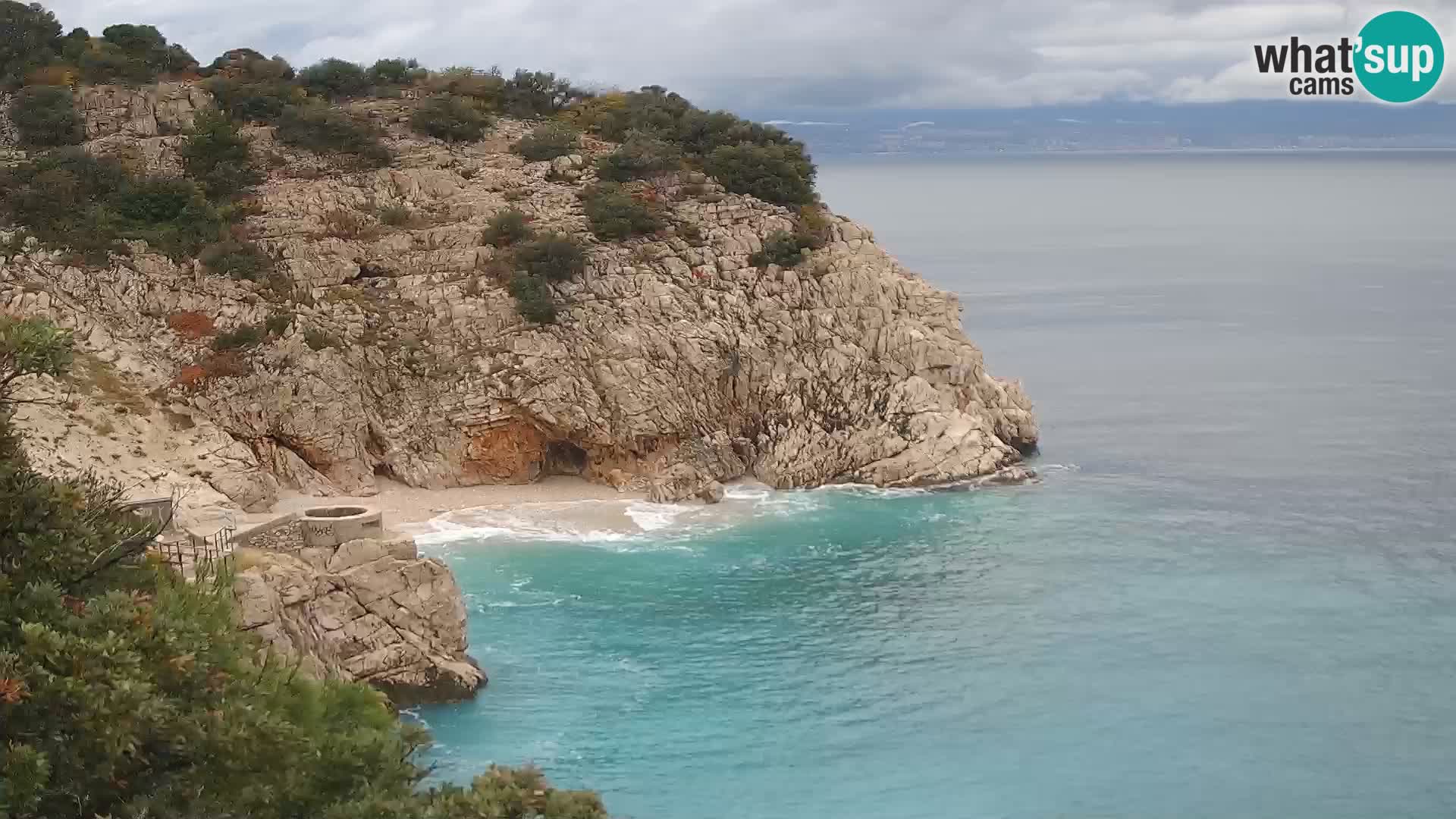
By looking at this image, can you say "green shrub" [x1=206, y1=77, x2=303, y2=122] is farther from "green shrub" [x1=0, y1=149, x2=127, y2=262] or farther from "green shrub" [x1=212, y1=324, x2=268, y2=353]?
"green shrub" [x1=212, y1=324, x2=268, y2=353]

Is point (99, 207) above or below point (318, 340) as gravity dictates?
above

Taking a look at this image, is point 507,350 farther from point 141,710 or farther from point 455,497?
point 141,710

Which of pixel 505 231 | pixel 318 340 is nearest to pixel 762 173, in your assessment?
pixel 505 231

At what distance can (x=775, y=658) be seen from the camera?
3234 centimetres

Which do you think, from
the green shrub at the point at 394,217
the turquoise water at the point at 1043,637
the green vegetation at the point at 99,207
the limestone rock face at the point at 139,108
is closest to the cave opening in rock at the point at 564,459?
the turquoise water at the point at 1043,637

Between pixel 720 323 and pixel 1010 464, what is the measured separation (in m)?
9.81

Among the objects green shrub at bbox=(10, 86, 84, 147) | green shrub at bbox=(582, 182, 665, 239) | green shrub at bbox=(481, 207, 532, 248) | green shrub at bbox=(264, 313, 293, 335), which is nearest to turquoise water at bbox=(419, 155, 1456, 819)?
green shrub at bbox=(582, 182, 665, 239)

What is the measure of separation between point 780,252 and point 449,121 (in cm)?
1248

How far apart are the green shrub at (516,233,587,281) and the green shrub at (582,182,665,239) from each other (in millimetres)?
1795

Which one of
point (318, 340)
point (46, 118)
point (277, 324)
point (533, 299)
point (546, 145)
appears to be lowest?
point (318, 340)

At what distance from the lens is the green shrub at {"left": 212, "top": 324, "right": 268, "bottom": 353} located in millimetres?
45000

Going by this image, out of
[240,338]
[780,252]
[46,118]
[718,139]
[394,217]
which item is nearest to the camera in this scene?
[240,338]

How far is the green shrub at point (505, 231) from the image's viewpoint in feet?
161

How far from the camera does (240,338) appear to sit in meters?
45.2
